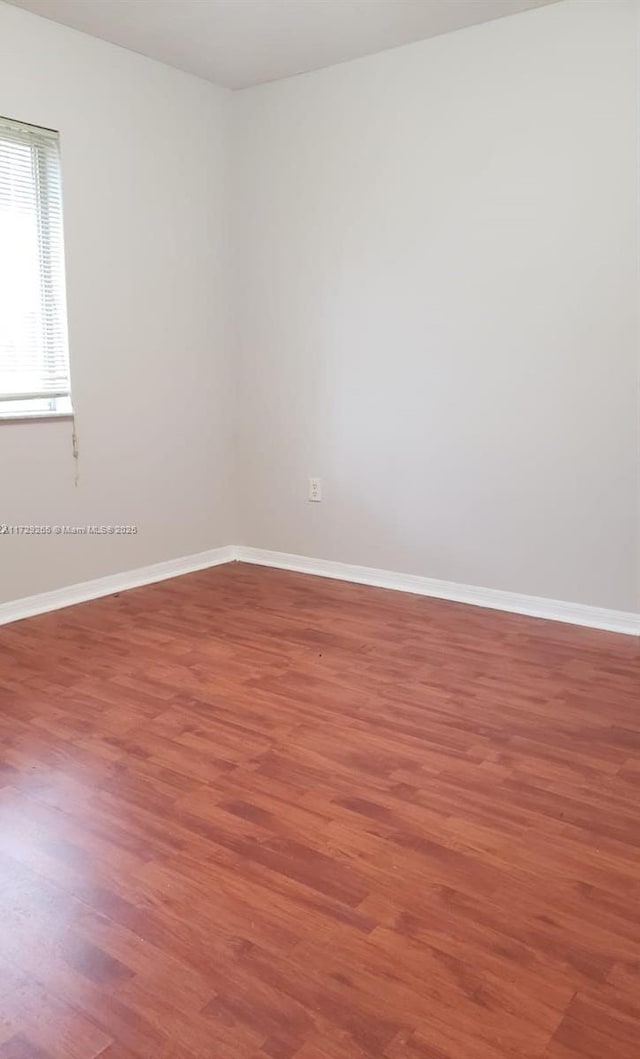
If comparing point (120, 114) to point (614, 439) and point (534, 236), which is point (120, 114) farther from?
point (614, 439)

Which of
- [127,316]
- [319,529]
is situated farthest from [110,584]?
[127,316]

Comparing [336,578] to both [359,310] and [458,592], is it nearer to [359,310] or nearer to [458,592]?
[458,592]

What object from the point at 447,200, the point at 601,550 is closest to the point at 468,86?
the point at 447,200

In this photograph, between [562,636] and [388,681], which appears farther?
[562,636]

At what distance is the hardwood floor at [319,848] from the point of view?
139 centimetres

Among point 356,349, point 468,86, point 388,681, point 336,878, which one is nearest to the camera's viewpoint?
point 336,878

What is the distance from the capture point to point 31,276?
11.3ft

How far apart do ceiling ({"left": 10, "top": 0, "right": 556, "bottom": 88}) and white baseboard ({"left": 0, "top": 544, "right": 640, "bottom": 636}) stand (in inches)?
91.3

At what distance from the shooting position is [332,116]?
152 inches

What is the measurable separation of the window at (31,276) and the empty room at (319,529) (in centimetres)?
1

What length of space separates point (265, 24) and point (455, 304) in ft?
4.42

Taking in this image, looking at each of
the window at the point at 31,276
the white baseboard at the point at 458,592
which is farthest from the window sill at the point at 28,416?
the white baseboard at the point at 458,592

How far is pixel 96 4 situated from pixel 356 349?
1.73 metres

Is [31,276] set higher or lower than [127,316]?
higher
